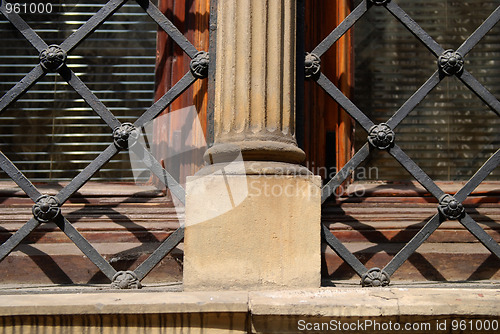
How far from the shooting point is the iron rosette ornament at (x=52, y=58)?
9.68 ft

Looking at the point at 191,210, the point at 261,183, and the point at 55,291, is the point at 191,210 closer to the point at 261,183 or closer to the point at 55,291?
the point at 261,183

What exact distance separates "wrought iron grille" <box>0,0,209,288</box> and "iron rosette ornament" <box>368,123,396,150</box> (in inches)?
35.7

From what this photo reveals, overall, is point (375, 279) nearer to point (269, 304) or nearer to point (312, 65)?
point (269, 304)

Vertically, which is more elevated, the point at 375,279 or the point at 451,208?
the point at 451,208

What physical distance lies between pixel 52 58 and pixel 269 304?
1.65 meters

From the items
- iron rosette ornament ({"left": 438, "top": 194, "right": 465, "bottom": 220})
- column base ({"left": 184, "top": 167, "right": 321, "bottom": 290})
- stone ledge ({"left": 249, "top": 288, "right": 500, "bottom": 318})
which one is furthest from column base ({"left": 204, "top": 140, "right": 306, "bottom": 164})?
iron rosette ornament ({"left": 438, "top": 194, "right": 465, "bottom": 220})

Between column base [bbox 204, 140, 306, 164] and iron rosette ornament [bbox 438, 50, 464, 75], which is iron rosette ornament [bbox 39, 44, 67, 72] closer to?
column base [bbox 204, 140, 306, 164]

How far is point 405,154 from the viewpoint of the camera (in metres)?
2.97

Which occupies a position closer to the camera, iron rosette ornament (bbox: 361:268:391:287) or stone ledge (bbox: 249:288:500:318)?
stone ledge (bbox: 249:288:500:318)

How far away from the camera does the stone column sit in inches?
103

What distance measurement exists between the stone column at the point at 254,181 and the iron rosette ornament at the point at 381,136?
418mm

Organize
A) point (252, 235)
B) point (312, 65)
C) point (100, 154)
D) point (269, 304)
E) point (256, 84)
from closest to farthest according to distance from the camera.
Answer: point (269, 304) < point (252, 235) < point (256, 84) < point (100, 154) < point (312, 65)

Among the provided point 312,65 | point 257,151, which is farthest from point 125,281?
point 312,65

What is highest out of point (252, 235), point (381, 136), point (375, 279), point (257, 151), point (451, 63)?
point (451, 63)
